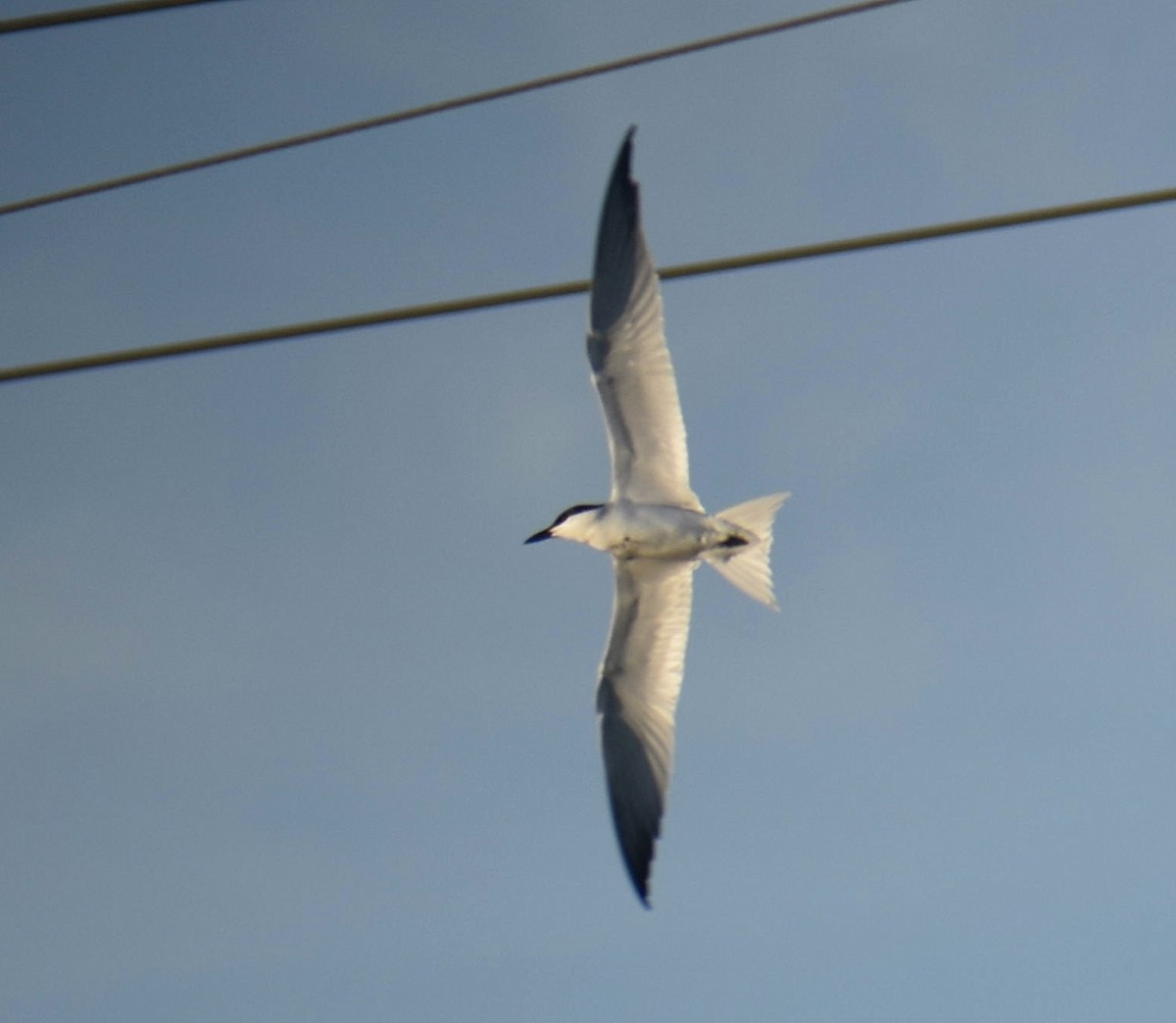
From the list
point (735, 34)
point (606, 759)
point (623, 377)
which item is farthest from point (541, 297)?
point (606, 759)

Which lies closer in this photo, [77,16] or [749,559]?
[77,16]

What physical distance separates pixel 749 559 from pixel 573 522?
44.8 inches

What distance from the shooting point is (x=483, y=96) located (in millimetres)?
7461

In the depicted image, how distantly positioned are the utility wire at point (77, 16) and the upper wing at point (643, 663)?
5.49 m

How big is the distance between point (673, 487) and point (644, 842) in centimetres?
219

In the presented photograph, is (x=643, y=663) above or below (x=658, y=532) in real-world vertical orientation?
below

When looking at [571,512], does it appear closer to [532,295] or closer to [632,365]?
→ [632,365]

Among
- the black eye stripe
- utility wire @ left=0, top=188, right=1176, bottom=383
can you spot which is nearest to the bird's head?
the black eye stripe

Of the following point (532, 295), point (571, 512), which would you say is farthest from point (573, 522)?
point (532, 295)

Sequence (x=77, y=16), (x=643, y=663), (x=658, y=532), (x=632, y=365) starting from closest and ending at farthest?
(x=77, y=16) → (x=632, y=365) → (x=658, y=532) → (x=643, y=663)

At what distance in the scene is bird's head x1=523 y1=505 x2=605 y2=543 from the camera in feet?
36.0

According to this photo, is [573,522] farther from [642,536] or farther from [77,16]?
[77,16]

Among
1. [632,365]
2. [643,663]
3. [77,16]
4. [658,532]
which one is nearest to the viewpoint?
[77,16]

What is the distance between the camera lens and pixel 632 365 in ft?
34.5
